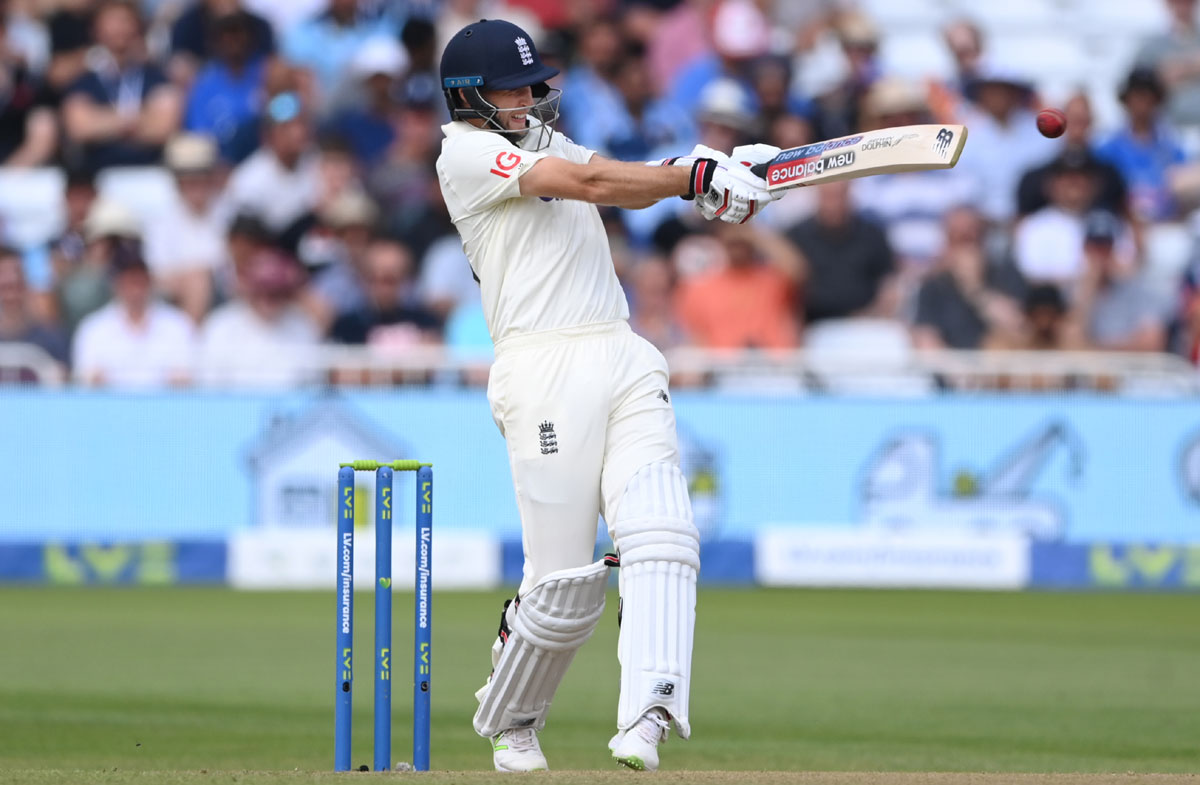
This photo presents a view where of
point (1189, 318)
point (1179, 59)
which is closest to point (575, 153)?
point (1189, 318)

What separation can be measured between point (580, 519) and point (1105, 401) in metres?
7.09

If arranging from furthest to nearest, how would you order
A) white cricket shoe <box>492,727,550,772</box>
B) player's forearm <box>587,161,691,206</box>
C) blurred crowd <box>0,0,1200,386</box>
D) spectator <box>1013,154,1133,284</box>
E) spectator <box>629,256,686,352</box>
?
spectator <box>1013,154,1133,284</box>, blurred crowd <box>0,0,1200,386</box>, spectator <box>629,256,686,352</box>, white cricket shoe <box>492,727,550,772</box>, player's forearm <box>587,161,691,206</box>

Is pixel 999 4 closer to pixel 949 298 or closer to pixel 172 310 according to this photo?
pixel 949 298

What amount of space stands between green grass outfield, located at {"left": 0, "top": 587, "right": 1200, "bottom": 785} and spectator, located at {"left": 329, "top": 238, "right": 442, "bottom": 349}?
5.16 feet

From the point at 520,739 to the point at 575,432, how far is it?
33.8 inches

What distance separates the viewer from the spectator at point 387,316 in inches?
465

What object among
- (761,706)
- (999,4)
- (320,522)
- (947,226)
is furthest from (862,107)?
(761,706)

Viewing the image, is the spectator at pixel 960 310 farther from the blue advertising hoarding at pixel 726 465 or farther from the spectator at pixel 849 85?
the spectator at pixel 849 85

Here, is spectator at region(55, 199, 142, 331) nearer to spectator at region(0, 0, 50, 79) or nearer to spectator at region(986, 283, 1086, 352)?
spectator at region(0, 0, 50, 79)

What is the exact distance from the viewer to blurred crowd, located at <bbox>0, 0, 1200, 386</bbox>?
11.8 metres

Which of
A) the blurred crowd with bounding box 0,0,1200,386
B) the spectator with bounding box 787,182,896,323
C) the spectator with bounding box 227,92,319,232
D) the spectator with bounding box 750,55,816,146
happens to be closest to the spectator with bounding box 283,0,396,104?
the blurred crowd with bounding box 0,0,1200,386

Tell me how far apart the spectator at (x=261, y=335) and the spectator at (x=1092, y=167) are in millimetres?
4604

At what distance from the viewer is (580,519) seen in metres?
4.81

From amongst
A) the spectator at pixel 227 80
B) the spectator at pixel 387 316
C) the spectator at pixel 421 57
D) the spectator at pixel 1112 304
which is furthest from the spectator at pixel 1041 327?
the spectator at pixel 227 80
